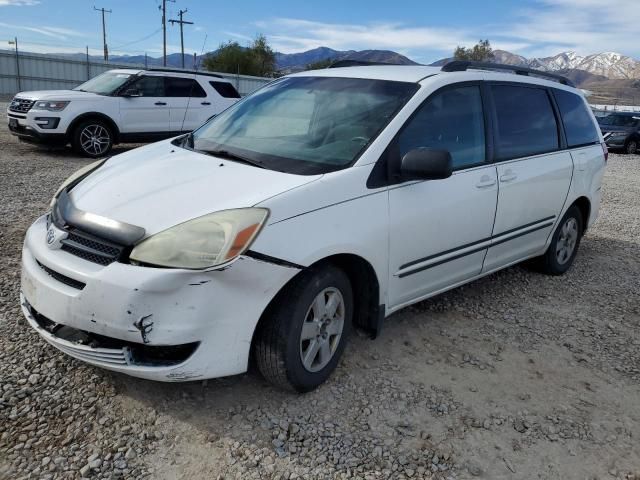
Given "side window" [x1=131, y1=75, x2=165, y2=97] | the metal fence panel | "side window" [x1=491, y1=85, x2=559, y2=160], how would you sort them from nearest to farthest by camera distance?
"side window" [x1=491, y1=85, x2=559, y2=160]
"side window" [x1=131, y1=75, x2=165, y2=97]
the metal fence panel

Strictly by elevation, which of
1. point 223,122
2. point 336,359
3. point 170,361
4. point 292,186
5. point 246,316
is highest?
point 223,122

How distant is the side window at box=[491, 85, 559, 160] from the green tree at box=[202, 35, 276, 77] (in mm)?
54479

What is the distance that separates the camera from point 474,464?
2568 mm

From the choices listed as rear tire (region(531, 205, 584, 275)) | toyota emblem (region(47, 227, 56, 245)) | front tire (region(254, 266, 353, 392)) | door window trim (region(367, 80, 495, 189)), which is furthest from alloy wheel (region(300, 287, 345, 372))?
rear tire (region(531, 205, 584, 275))

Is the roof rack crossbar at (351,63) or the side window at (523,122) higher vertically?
the roof rack crossbar at (351,63)

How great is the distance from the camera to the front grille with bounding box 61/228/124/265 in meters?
2.54

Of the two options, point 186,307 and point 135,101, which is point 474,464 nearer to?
point 186,307

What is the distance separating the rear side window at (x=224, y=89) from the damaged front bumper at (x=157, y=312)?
9679 millimetres

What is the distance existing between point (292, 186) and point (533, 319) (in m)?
2.40

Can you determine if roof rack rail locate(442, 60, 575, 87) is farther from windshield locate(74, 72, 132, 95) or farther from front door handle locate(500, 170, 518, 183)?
windshield locate(74, 72, 132, 95)

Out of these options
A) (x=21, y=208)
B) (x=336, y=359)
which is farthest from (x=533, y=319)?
(x=21, y=208)

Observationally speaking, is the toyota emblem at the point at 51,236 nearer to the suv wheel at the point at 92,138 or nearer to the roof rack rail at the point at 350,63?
the roof rack rail at the point at 350,63

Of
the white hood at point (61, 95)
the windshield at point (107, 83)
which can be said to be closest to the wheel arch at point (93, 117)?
the white hood at point (61, 95)

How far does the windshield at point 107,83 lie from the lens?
10578 mm
